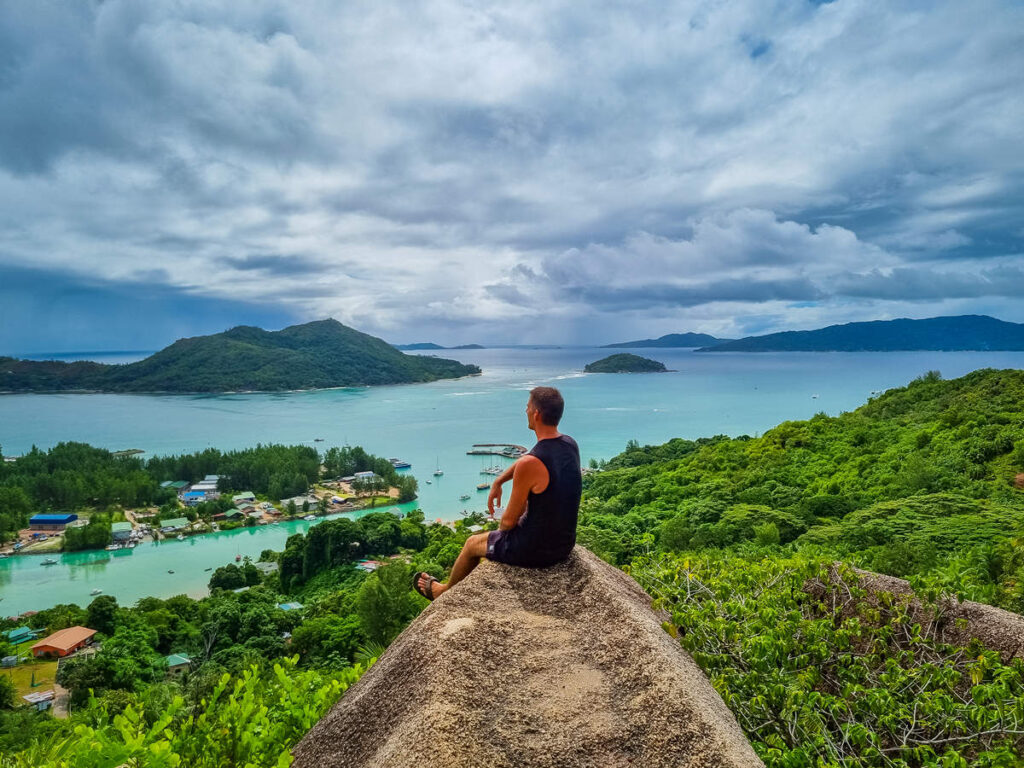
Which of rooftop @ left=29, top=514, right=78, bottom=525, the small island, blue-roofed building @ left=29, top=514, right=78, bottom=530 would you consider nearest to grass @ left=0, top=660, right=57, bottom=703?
blue-roofed building @ left=29, top=514, right=78, bottom=530

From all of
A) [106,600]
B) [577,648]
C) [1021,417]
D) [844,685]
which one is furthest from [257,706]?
[106,600]

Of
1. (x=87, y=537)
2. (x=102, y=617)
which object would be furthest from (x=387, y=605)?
(x=87, y=537)

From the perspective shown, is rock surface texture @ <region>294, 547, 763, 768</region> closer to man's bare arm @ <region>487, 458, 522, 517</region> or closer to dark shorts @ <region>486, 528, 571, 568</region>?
dark shorts @ <region>486, 528, 571, 568</region>

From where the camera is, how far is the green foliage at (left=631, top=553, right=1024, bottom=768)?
9.84ft

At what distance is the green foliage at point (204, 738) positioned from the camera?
3.01 metres

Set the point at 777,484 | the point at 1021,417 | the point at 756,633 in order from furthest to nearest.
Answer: the point at 777,484
the point at 1021,417
the point at 756,633

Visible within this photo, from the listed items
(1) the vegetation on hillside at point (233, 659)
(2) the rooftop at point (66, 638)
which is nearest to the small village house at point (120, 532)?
(1) the vegetation on hillside at point (233, 659)

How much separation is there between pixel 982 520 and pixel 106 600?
35441mm

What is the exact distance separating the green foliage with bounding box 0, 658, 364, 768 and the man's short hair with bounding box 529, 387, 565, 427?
7.92 feet

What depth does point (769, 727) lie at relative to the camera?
10.6ft

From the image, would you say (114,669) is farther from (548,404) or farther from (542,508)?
(548,404)

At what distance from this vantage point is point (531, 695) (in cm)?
282

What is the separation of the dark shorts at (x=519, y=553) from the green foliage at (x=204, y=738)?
1.58 meters

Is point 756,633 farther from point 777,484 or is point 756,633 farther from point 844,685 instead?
point 777,484
